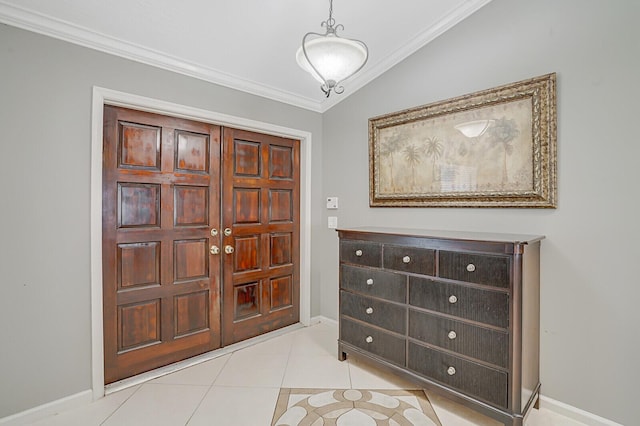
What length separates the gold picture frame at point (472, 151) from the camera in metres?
1.90

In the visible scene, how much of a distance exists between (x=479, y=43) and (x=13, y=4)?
113 inches

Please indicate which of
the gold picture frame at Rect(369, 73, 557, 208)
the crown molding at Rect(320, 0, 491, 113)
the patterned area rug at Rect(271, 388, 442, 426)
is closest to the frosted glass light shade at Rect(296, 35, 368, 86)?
the gold picture frame at Rect(369, 73, 557, 208)

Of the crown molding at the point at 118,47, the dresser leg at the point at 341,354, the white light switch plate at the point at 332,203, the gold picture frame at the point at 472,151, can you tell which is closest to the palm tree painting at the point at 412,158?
the gold picture frame at the point at 472,151

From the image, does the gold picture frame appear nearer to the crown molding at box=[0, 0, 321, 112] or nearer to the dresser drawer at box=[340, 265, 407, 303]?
the dresser drawer at box=[340, 265, 407, 303]

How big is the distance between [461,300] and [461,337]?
22 centimetres

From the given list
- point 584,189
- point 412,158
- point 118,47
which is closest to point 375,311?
point 412,158

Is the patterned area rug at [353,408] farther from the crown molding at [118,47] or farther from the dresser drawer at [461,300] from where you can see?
the crown molding at [118,47]

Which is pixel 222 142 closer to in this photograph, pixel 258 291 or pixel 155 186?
pixel 155 186

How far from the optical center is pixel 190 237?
2.50m

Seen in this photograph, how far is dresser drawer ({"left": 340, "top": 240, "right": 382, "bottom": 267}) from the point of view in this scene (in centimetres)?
221

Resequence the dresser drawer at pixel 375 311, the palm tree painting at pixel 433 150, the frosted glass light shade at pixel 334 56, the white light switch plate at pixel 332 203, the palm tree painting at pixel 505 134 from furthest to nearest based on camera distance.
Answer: the white light switch plate at pixel 332 203 → the palm tree painting at pixel 433 150 → the dresser drawer at pixel 375 311 → the palm tree painting at pixel 505 134 → the frosted glass light shade at pixel 334 56

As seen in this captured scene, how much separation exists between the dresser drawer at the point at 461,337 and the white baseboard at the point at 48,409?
2.14 m

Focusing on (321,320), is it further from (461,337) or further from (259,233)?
(461,337)

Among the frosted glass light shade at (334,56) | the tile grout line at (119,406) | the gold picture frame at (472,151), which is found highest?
the frosted glass light shade at (334,56)
